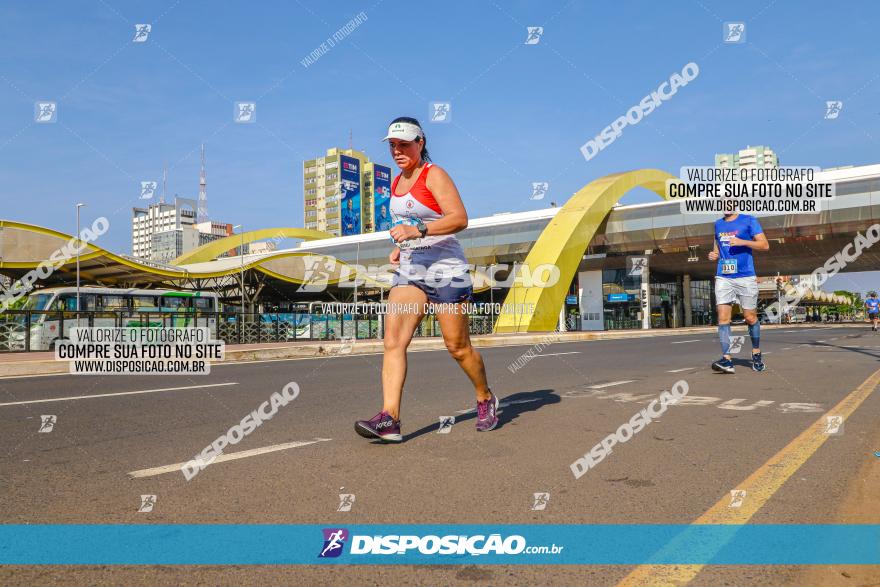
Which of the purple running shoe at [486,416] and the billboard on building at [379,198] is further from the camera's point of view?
the billboard on building at [379,198]

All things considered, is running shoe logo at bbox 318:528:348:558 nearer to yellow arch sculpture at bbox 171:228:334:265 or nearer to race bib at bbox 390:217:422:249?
race bib at bbox 390:217:422:249

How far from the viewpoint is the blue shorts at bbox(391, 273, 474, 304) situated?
402 cm

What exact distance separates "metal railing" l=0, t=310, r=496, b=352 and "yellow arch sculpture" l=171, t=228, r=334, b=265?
2716 cm

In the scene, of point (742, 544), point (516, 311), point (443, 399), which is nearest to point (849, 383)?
point (443, 399)

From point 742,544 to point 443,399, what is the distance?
3.98m

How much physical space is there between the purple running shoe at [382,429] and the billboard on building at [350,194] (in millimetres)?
149065

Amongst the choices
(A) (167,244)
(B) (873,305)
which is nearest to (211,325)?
(B) (873,305)

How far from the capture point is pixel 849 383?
23.1 feet

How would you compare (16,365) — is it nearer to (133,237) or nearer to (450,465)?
(450,465)

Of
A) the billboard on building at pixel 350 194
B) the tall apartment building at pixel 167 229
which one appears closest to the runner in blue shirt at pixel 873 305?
the tall apartment building at pixel 167 229

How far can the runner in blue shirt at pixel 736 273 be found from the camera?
823 cm

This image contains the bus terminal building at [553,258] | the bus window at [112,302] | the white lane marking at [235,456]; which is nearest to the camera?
the white lane marking at [235,456]

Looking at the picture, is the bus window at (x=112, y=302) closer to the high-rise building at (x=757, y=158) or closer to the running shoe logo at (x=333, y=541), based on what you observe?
the running shoe logo at (x=333, y=541)

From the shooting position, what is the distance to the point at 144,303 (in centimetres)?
2708
